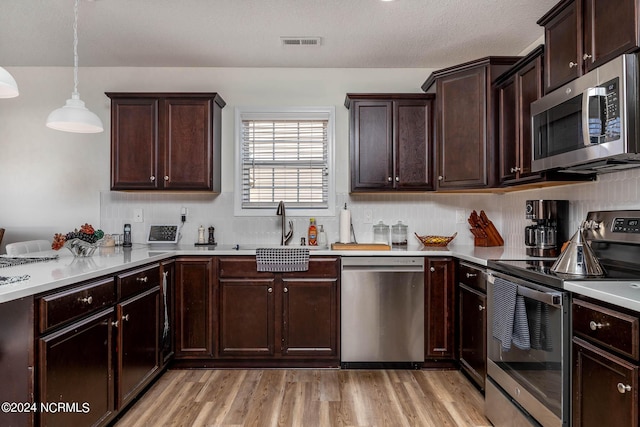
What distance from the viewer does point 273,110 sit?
147 inches

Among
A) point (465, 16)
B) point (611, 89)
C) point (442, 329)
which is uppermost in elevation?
point (465, 16)

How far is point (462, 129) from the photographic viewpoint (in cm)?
316

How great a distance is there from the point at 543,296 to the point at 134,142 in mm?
3154

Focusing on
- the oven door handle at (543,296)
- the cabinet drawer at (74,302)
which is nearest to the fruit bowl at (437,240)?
the oven door handle at (543,296)

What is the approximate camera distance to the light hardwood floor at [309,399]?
2322mm

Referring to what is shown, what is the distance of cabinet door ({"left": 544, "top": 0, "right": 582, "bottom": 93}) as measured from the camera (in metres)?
2.00

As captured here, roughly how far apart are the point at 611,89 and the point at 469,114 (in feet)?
4.70

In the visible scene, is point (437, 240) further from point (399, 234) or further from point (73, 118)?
point (73, 118)

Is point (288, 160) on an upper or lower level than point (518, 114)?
lower

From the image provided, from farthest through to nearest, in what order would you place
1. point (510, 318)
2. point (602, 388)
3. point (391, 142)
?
1. point (391, 142)
2. point (510, 318)
3. point (602, 388)

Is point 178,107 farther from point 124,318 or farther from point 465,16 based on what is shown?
point 465,16

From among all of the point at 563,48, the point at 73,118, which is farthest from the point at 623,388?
the point at 73,118

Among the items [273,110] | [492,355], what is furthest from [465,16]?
[492,355]

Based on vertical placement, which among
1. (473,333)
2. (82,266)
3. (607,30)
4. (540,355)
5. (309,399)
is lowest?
(309,399)
